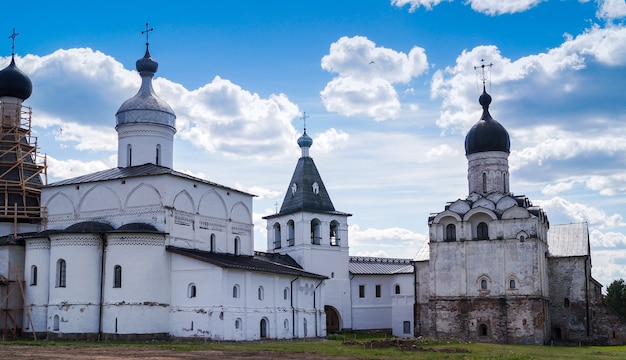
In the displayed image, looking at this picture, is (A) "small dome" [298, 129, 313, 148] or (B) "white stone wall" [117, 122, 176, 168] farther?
(A) "small dome" [298, 129, 313, 148]

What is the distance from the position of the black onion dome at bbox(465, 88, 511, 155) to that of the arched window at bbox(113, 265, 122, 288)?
829 inches

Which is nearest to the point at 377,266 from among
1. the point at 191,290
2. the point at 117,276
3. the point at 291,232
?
the point at 291,232

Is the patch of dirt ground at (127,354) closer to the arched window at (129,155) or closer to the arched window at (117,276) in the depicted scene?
the arched window at (117,276)

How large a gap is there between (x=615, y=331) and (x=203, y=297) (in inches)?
866

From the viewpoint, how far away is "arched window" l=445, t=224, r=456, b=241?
40.5 meters

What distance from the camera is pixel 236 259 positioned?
35.1m

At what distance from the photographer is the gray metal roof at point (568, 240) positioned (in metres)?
42.1

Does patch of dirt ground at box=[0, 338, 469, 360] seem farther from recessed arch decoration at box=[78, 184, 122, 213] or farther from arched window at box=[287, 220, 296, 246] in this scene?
arched window at box=[287, 220, 296, 246]

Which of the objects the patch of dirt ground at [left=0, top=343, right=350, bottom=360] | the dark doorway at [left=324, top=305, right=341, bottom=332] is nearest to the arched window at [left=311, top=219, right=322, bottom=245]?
the dark doorway at [left=324, top=305, right=341, bottom=332]

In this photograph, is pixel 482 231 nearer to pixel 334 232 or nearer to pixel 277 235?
pixel 334 232

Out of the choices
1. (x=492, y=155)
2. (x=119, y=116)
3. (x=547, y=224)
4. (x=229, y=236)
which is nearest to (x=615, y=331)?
(x=547, y=224)

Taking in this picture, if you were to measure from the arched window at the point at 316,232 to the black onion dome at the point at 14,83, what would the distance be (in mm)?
17849

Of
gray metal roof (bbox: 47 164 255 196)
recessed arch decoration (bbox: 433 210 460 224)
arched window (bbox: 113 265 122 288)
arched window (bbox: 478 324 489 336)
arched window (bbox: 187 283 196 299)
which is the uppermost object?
gray metal roof (bbox: 47 164 255 196)

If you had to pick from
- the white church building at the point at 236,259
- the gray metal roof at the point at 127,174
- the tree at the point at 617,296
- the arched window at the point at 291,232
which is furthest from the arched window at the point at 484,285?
the tree at the point at 617,296
